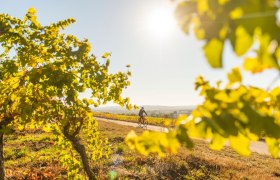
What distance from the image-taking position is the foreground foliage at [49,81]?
516 centimetres

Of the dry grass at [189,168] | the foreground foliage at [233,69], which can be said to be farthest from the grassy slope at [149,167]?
the foreground foliage at [233,69]

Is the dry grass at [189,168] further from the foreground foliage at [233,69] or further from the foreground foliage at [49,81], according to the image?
the foreground foliage at [233,69]

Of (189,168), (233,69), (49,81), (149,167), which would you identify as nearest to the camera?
(233,69)

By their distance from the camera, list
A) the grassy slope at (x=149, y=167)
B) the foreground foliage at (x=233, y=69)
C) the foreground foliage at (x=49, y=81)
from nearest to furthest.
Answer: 1. the foreground foliage at (x=233, y=69)
2. the foreground foliage at (x=49, y=81)
3. the grassy slope at (x=149, y=167)

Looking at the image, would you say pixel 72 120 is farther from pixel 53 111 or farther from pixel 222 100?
→ pixel 222 100

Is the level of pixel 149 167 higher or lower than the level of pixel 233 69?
lower

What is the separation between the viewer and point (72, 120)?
6668 millimetres

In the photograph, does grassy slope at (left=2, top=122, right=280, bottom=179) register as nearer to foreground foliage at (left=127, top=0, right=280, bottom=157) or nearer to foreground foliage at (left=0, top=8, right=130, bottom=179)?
foreground foliage at (left=0, top=8, right=130, bottom=179)

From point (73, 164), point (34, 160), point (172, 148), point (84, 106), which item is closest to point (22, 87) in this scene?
point (84, 106)

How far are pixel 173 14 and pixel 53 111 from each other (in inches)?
225

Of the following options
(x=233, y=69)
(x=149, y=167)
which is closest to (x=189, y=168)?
(x=149, y=167)

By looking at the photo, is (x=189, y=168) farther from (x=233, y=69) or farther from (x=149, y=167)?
(x=233, y=69)

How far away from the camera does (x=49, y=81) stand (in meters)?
5.11

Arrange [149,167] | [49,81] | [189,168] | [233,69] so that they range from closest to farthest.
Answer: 1. [233,69]
2. [49,81]
3. [149,167]
4. [189,168]
